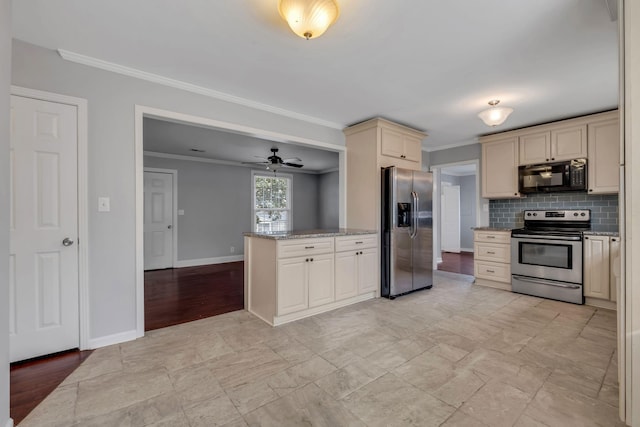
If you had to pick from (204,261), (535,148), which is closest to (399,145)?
(535,148)

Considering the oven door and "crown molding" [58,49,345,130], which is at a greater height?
"crown molding" [58,49,345,130]

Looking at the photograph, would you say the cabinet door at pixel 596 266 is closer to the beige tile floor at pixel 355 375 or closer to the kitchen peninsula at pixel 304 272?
the beige tile floor at pixel 355 375

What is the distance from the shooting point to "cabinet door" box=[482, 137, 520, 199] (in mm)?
4320

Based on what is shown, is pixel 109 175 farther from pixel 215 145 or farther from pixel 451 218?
pixel 451 218

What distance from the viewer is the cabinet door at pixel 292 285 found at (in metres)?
2.84

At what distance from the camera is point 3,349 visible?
1382 mm

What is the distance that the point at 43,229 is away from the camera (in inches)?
86.4

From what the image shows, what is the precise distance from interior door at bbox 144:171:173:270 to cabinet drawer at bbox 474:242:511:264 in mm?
5627

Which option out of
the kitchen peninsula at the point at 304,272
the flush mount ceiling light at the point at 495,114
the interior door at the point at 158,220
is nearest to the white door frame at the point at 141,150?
the kitchen peninsula at the point at 304,272

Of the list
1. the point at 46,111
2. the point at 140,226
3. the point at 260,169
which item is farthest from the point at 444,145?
the point at 46,111

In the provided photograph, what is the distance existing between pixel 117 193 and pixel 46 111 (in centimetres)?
75

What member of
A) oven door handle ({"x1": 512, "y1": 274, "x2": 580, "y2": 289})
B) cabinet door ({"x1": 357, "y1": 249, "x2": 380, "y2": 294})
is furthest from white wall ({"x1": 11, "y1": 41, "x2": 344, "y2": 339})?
oven door handle ({"x1": 512, "y1": 274, "x2": 580, "y2": 289})

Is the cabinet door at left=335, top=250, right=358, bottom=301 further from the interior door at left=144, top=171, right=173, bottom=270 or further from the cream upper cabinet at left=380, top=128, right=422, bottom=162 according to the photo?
the interior door at left=144, top=171, right=173, bottom=270

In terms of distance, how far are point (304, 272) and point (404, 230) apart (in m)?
1.55
